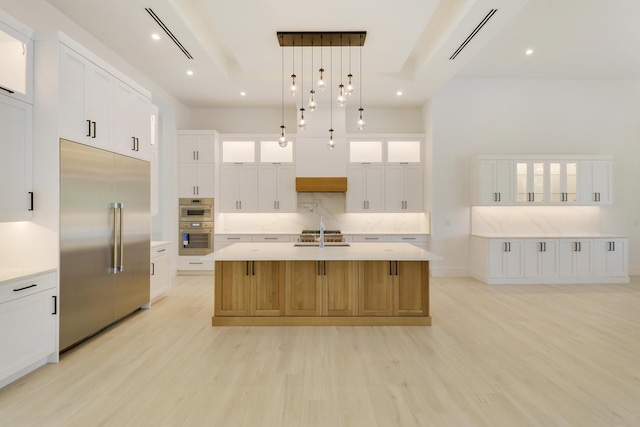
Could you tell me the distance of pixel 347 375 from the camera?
2.81 m

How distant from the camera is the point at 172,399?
Result: 246cm

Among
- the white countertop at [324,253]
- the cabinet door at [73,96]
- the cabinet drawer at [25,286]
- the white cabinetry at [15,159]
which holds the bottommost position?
the cabinet drawer at [25,286]

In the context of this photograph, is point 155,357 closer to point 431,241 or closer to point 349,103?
point 431,241

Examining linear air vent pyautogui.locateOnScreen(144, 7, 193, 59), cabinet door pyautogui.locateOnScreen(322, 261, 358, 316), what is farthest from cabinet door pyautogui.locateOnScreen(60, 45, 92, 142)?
cabinet door pyautogui.locateOnScreen(322, 261, 358, 316)

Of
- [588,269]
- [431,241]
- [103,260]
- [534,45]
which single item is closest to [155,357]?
[103,260]

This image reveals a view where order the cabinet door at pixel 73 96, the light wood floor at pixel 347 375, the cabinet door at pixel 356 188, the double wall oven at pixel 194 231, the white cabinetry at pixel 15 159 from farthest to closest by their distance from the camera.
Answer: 1. the cabinet door at pixel 356 188
2. the double wall oven at pixel 194 231
3. the cabinet door at pixel 73 96
4. the white cabinetry at pixel 15 159
5. the light wood floor at pixel 347 375

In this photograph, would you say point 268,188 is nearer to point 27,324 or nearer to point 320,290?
point 320,290

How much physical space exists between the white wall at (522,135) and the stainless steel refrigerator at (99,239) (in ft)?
17.1

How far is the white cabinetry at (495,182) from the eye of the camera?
658cm

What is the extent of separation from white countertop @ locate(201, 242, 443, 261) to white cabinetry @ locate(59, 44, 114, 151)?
162 centimetres

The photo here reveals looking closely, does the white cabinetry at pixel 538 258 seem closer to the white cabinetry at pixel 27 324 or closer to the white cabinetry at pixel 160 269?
the white cabinetry at pixel 160 269

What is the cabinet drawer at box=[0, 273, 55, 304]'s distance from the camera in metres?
2.57

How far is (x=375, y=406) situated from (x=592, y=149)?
23.9 feet

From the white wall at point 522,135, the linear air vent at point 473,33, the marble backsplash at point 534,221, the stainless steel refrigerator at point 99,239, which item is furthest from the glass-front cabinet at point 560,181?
the stainless steel refrigerator at point 99,239
